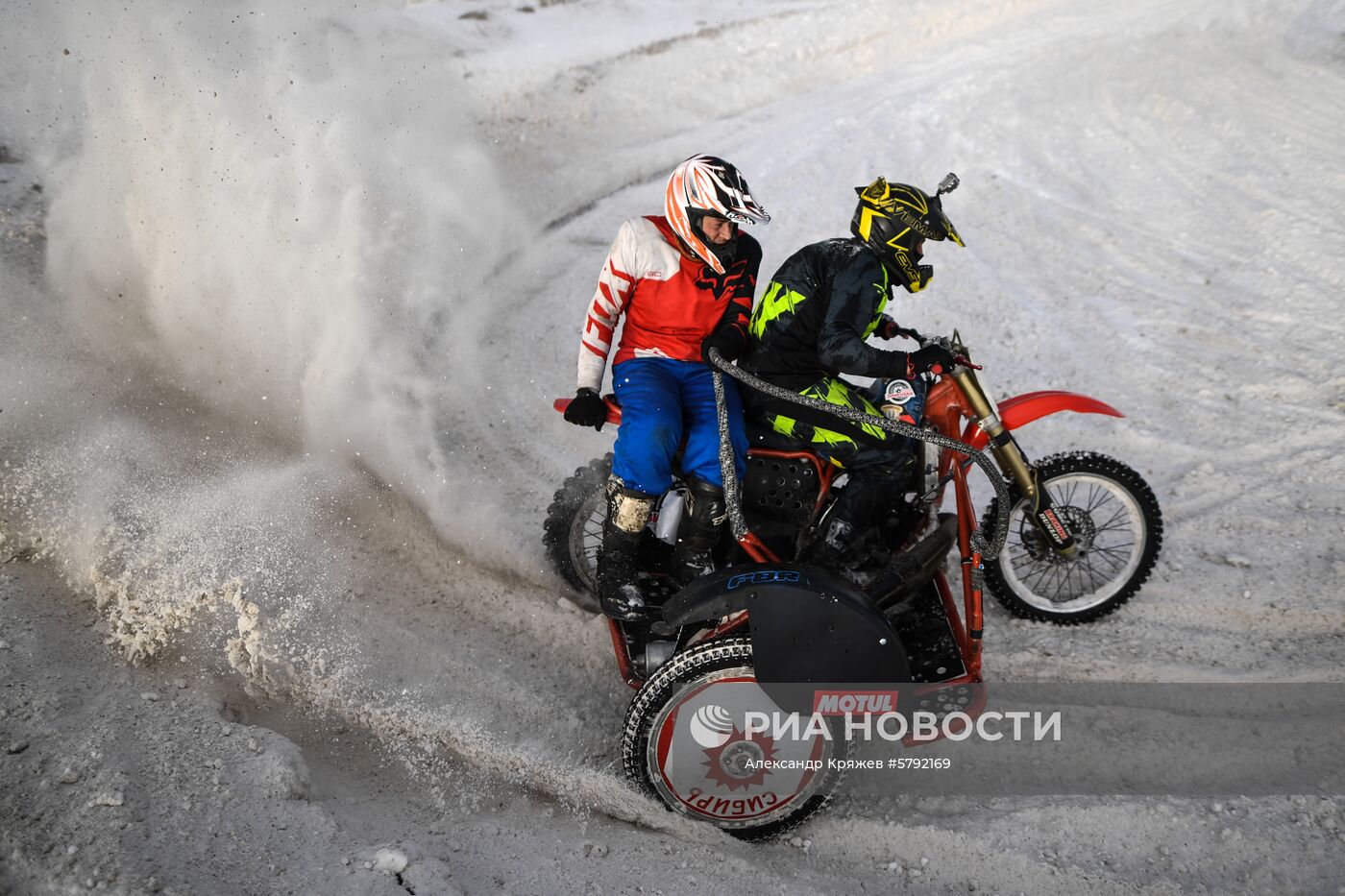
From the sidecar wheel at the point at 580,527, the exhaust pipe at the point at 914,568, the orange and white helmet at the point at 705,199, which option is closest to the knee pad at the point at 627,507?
the sidecar wheel at the point at 580,527

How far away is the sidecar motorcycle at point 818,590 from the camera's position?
338 cm

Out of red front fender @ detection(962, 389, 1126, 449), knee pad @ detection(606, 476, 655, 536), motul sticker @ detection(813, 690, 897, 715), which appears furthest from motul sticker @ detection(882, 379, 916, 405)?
motul sticker @ detection(813, 690, 897, 715)

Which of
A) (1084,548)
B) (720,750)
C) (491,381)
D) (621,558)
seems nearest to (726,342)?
(621,558)

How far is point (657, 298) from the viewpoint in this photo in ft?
13.6

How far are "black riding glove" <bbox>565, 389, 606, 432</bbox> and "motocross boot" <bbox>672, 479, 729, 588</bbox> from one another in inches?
19.8

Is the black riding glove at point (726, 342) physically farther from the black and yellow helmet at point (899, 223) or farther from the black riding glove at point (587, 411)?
the black and yellow helmet at point (899, 223)

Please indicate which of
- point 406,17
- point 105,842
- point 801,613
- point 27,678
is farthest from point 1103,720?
point 406,17

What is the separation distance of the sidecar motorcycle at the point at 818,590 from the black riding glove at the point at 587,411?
0.08m

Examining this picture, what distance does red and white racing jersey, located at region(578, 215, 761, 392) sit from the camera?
13.5 feet

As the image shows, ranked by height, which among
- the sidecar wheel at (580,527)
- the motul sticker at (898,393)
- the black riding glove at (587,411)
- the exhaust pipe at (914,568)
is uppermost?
the motul sticker at (898,393)

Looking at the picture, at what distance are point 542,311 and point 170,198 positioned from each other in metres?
2.80

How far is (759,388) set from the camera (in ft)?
12.1

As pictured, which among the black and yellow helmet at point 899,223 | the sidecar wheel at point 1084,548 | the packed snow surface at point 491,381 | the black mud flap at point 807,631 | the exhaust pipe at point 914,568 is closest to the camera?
the black mud flap at point 807,631

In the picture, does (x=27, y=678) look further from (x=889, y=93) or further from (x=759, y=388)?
(x=889, y=93)
